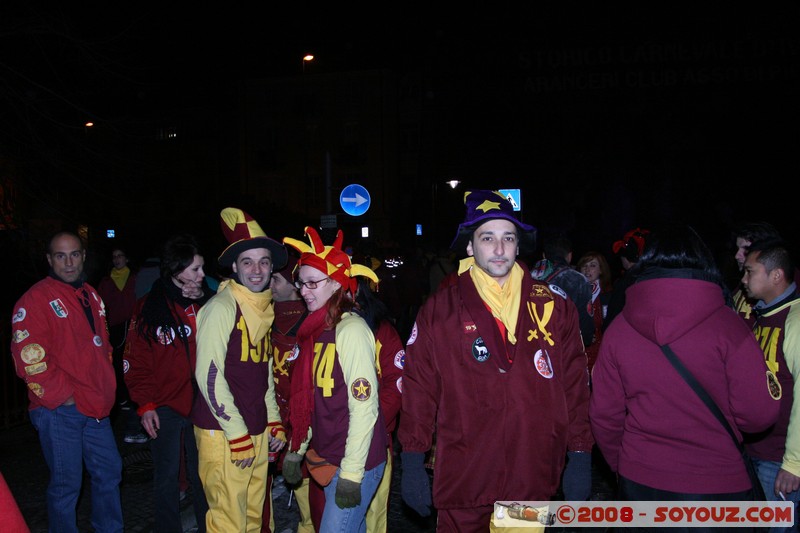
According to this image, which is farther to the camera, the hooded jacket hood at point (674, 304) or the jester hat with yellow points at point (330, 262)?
the jester hat with yellow points at point (330, 262)

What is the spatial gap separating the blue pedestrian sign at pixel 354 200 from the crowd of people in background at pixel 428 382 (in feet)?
A: 22.8

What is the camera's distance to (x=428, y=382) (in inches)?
129

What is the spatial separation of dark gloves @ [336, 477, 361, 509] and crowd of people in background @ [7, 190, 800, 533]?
0.01 m

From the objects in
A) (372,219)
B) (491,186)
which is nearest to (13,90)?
(491,186)

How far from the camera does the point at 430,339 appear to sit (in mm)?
3312

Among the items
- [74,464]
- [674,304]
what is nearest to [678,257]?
[674,304]

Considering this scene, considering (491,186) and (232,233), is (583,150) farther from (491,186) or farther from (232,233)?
(232,233)

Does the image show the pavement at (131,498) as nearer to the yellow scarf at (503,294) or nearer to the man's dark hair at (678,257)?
the yellow scarf at (503,294)

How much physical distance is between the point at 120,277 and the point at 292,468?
20.3 ft

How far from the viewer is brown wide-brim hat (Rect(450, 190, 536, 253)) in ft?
11.2

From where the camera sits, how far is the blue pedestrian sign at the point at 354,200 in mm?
11383

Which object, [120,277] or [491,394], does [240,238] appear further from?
[120,277]

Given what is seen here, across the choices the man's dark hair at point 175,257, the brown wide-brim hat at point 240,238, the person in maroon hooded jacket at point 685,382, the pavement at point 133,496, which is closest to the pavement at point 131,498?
the pavement at point 133,496

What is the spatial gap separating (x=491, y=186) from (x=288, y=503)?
22270 millimetres
